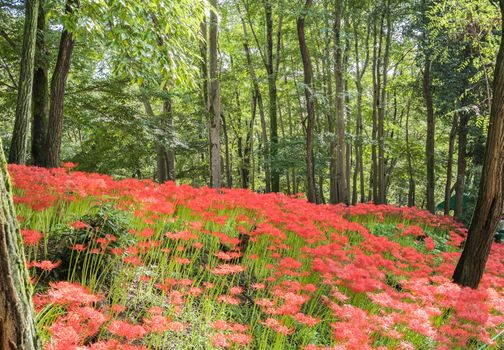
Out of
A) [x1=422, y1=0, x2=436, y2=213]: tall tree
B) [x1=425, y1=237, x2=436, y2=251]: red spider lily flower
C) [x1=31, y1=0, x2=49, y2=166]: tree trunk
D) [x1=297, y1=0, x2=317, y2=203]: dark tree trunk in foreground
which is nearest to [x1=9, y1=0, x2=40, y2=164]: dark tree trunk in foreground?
[x1=31, y1=0, x2=49, y2=166]: tree trunk

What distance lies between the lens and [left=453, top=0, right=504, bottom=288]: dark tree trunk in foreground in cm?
500

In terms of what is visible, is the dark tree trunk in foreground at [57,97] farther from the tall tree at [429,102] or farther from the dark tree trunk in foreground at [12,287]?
the tall tree at [429,102]

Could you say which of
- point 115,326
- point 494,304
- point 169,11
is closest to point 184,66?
point 169,11

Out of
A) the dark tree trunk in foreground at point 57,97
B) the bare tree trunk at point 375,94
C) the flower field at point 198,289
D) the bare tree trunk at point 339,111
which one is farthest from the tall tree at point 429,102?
the dark tree trunk in foreground at point 57,97

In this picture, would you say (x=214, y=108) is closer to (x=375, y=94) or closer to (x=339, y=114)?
(x=339, y=114)

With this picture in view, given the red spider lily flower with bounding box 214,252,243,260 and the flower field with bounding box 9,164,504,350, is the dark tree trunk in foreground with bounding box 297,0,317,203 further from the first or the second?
the red spider lily flower with bounding box 214,252,243,260

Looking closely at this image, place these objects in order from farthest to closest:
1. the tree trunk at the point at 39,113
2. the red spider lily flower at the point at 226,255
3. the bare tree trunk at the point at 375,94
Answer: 1. the bare tree trunk at the point at 375,94
2. the tree trunk at the point at 39,113
3. the red spider lily flower at the point at 226,255

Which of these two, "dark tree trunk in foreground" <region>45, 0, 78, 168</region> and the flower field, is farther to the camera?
"dark tree trunk in foreground" <region>45, 0, 78, 168</region>

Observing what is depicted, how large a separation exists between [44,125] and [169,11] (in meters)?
6.47

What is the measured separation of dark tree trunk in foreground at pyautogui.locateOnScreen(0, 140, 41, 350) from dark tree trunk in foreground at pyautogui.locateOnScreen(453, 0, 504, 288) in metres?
5.58

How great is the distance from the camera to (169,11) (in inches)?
234

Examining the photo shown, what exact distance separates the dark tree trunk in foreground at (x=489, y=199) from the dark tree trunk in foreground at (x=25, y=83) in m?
7.92

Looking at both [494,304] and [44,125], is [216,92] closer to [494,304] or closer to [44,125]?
[44,125]

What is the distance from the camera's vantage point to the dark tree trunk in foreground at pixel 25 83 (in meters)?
7.15
